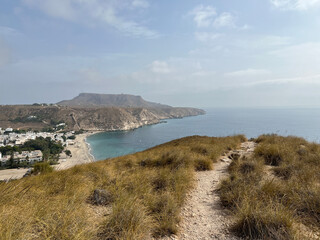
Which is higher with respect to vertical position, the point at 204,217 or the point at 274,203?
the point at 274,203

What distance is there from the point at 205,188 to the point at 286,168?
110 inches

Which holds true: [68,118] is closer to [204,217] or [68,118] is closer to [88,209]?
[88,209]

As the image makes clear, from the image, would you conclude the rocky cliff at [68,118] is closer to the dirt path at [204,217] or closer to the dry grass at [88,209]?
the dry grass at [88,209]

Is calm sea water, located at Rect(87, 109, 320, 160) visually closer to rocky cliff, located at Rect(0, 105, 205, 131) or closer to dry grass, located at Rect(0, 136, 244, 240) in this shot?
rocky cliff, located at Rect(0, 105, 205, 131)

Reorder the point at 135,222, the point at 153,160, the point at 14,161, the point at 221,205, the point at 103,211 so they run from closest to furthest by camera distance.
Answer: the point at 135,222 < the point at 103,211 < the point at 221,205 < the point at 153,160 < the point at 14,161

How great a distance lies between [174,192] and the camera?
12.1 feet

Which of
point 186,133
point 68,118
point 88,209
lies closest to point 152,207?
point 88,209

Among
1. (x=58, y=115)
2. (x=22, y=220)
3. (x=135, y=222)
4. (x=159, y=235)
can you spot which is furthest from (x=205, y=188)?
(x=58, y=115)

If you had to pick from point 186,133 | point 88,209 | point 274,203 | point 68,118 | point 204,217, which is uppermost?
point 274,203

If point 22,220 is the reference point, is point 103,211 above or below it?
below

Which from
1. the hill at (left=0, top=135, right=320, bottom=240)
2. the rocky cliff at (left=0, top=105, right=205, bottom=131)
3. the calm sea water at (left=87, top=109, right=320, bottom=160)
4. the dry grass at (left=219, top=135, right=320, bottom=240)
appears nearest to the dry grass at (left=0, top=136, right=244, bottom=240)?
the hill at (left=0, top=135, right=320, bottom=240)

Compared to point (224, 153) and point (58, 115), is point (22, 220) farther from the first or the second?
point (58, 115)

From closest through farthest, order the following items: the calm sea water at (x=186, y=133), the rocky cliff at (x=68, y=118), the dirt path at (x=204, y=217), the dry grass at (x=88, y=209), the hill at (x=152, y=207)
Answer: the dry grass at (x=88, y=209) → the hill at (x=152, y=207) → the dirt path at (x=204, y=217) → the calm sea water at (x=186, y=133) → the rocky cliff at (x=68, y=118)

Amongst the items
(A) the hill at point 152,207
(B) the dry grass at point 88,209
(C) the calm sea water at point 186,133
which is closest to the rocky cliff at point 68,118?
(C) the calm sea water at point 186,133
